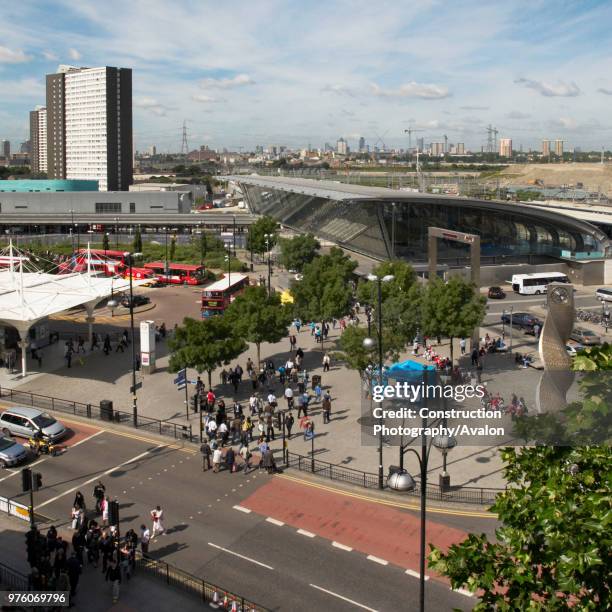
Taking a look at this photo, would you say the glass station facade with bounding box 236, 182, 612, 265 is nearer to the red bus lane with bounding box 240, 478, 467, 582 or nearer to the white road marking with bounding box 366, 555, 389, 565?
the red bus lane with bounding box 240, 478, 467, 582

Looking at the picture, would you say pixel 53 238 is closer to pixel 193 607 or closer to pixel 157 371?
pixel 157 371

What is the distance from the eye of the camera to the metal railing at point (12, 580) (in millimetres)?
14096

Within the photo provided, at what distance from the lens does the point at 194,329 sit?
25719 millimetres

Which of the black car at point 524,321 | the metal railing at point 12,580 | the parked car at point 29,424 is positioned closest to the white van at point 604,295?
the black car at point 524,321

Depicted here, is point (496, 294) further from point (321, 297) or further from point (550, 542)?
point (550, 542)

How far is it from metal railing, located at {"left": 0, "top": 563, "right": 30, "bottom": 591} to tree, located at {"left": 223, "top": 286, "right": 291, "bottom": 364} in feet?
48.0

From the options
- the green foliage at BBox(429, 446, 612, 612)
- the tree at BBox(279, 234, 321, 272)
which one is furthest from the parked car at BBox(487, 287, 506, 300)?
the green foliage at BBox(429, 446, 612, 612)

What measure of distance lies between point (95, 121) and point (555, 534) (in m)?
172

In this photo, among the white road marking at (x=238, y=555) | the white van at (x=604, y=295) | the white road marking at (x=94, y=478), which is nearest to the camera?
the white road marking at (x=238, y=555)

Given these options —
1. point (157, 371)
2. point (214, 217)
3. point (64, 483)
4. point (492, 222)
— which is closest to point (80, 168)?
point (214, 217)

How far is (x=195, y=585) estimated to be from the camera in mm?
14320

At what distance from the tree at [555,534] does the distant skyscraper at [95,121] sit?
166031mm

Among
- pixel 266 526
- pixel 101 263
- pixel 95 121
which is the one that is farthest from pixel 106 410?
pixel 95 121

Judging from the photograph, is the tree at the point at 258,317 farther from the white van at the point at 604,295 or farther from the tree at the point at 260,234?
the tree at the point at 260,234
